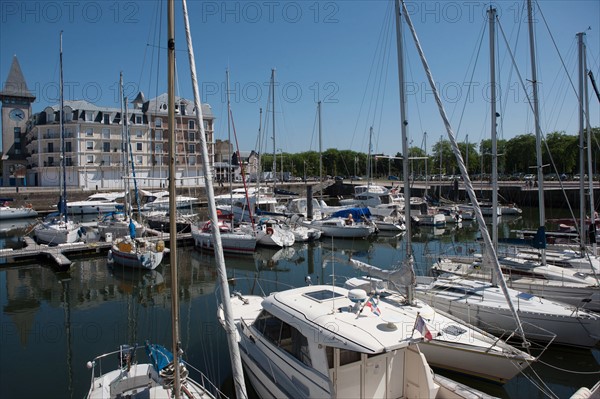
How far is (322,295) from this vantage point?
9828mm

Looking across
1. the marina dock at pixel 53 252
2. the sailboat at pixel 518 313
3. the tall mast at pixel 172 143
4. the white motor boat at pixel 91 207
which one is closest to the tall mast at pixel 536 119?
the sailboat at pixel 518 313

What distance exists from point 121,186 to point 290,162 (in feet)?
197

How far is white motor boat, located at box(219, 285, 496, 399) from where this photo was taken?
7.56 meters

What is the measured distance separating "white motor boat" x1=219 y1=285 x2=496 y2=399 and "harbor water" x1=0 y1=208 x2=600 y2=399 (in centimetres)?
182

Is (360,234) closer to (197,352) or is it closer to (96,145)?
(197,352)

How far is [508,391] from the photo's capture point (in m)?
10.8

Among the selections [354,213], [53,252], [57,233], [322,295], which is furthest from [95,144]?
[322,295]

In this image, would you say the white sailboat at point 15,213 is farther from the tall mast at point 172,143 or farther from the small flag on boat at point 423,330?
the small flag on boat at point 423,330

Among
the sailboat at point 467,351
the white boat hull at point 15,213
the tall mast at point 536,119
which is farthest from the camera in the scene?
the white boat hull at point 15,213

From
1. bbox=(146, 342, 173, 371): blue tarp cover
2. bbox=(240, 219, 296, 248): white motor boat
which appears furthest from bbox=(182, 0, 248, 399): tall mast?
bbox=(240, 219, 296, 248): white motor boat

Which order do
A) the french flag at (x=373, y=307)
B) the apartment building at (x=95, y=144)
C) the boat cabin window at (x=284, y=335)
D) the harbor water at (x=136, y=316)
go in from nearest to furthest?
the boat cabin window at (x=284, y=335) → the french flag at (x=373, y=307) → the harbor water at (x=136, y=316) → the apartment building at (x=95, y=144)

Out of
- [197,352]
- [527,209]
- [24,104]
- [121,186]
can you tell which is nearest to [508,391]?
[197,352]

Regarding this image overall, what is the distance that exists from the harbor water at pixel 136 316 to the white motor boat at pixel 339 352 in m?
1.82

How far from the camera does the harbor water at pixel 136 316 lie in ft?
37.6
